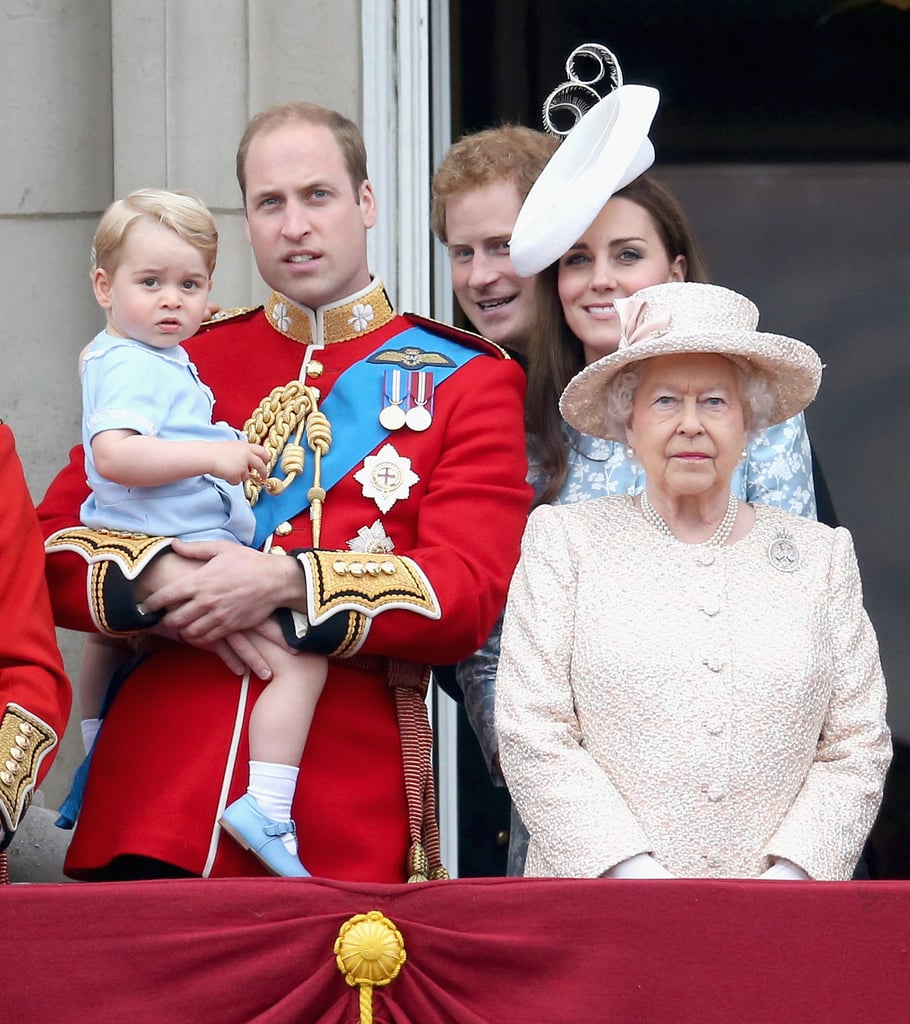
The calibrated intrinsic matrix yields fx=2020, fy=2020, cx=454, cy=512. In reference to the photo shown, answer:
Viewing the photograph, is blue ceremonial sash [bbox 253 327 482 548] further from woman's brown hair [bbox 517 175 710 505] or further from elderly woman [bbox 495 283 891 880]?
elderly woman [bbox 495 283 891 880]

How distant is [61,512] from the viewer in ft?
10.7

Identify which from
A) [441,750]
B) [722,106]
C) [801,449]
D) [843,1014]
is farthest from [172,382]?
[722,106]

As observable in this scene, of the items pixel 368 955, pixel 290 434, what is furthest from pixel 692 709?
pixel 290 434

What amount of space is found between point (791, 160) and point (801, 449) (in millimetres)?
1790

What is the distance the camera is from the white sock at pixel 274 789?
293 cm

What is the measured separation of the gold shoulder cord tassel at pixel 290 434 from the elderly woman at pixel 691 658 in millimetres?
476

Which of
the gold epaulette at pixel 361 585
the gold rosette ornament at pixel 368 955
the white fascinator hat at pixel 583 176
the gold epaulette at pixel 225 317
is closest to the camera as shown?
the gold rosette ornament at pixel 368 955

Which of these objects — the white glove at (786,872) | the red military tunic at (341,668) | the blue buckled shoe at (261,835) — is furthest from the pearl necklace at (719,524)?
the blue buckled shoe at (261,835)

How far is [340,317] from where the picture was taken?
3352 mm

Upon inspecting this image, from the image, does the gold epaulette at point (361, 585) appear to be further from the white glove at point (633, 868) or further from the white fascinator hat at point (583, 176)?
the white fascinator hat at point (583, 176)

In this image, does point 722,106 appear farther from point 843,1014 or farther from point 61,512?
point 843,1014

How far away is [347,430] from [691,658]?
2.60 feet

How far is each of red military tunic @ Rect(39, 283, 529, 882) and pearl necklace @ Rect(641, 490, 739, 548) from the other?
1.06ft

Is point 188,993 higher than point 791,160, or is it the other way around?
point 791,160
